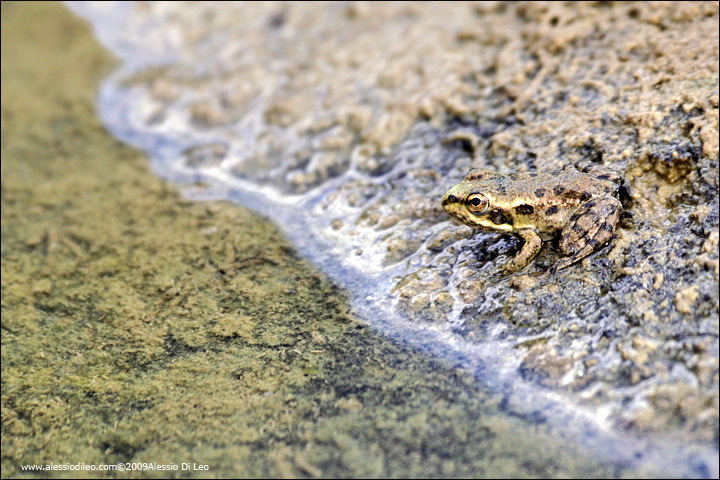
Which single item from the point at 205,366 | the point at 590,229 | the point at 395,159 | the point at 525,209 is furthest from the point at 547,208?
the point at 205,366

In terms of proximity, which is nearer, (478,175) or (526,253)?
(526,253)

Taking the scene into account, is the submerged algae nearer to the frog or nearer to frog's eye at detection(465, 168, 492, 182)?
the frog

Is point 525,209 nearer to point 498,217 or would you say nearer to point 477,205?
point 498,217

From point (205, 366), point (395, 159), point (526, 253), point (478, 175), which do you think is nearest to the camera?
point (205, 366)

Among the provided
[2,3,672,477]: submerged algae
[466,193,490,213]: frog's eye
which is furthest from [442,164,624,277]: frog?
[2,3,672,477]: submerged algae

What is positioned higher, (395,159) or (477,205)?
(395,159)

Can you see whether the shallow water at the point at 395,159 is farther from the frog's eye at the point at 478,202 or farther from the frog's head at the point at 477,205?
the frog's eye at the point at 478,202

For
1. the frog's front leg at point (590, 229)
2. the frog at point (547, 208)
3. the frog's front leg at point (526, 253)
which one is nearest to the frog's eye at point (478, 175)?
the frog at point (547, 208)

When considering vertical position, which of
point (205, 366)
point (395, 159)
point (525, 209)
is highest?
point (395, 159)

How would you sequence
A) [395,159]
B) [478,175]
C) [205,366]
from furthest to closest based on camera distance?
[395,159] → [478,175] → [205,366]
